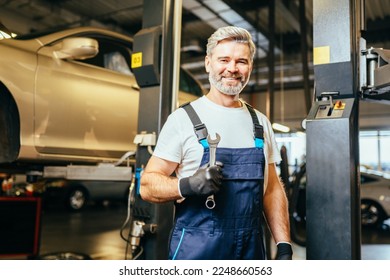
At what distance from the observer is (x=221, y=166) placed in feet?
3.72

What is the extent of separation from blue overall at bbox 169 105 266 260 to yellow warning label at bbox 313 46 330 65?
43 centimetres

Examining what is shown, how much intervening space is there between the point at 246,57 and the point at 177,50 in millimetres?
809

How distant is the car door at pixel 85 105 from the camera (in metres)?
2.61

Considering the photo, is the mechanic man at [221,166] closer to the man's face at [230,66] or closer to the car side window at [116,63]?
the man's face at [230,66]

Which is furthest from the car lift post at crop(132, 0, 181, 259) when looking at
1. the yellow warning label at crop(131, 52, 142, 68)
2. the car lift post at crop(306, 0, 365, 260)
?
the car lift post at crop(306, 0, 365, 260)

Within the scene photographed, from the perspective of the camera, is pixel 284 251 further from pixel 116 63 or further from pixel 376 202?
pixel 376 202

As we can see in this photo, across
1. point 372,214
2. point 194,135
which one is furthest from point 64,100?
point 372,214

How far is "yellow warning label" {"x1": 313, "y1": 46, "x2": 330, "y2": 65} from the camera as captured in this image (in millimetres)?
1422

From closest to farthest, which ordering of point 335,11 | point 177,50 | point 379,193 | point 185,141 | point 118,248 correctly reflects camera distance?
1. point 185,141
2. point 335,11
3. point 177,50
4. point 118,248
5. point 379,193

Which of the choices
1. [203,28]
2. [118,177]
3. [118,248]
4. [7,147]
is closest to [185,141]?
[118,177]

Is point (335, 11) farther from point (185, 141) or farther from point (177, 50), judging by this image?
point (177, 50)

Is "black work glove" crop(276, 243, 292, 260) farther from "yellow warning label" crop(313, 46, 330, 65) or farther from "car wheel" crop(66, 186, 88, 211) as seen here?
"car wheel" crop(66, 186, 88, 211)

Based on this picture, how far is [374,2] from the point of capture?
592 cm

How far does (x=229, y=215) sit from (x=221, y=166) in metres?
0.18
